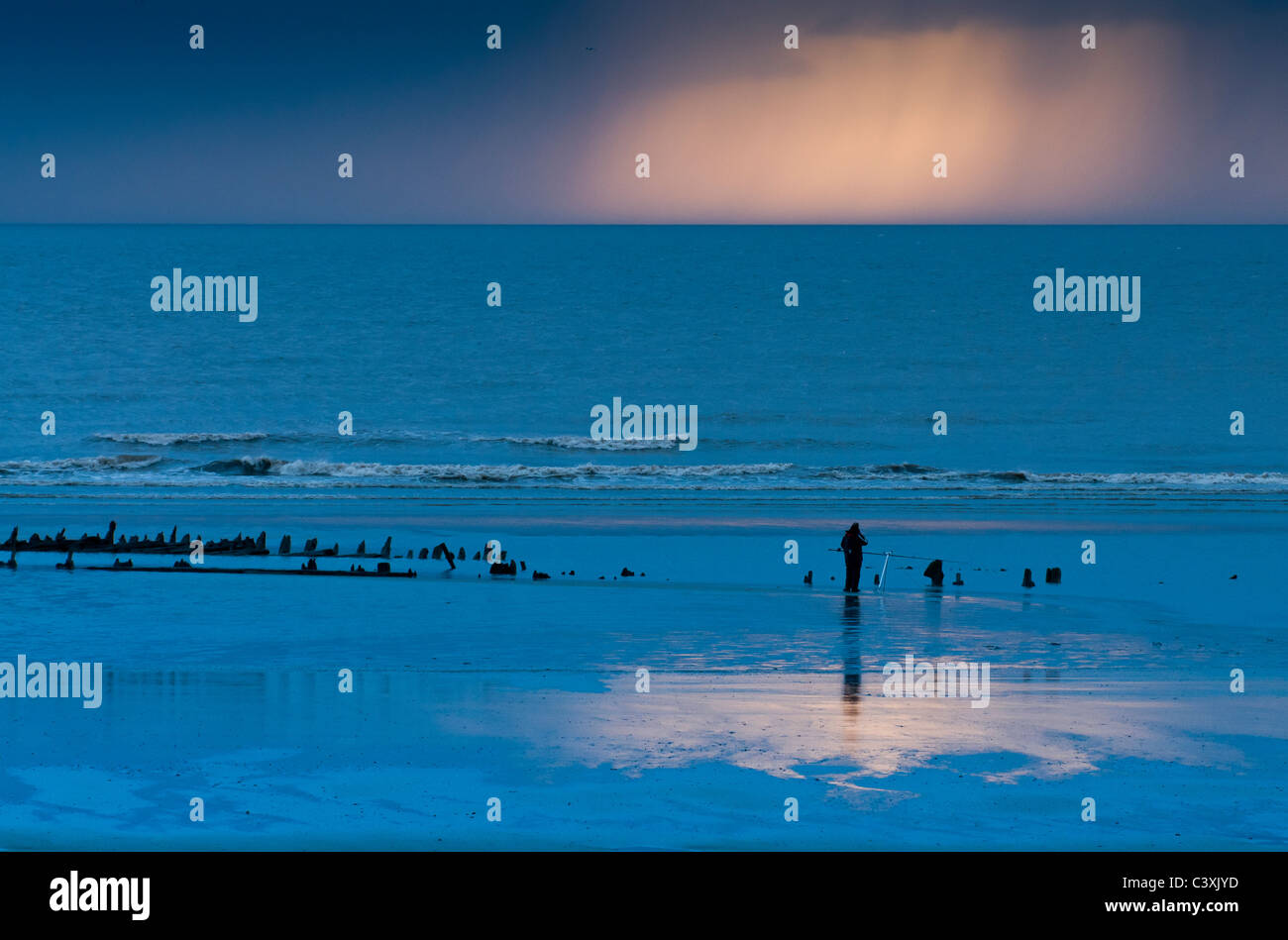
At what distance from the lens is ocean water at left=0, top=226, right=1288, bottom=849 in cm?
850

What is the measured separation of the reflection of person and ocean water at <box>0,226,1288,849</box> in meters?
0.38

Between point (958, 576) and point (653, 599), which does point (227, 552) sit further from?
point (958, 576)

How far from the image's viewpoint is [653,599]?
17.6 metres

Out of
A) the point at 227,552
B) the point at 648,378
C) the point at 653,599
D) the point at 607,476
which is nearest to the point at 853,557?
the point at 653,599

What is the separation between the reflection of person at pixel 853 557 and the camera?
18219mm

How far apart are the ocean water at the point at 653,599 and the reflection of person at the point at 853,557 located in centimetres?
38

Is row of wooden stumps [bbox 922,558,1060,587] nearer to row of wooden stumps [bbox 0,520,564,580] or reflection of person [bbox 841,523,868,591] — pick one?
reflection of person [bbox 841,523,868,591]

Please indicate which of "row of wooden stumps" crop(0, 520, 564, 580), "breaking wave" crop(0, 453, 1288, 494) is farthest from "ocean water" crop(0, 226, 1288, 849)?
"row of wooden stumps" crop(0, 520, 564, 580)

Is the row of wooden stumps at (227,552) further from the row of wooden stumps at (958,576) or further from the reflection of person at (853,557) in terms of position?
the row of wooden stumps at (958,576)

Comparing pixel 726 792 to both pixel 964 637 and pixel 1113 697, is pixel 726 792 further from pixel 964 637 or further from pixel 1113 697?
pixel 964 637
